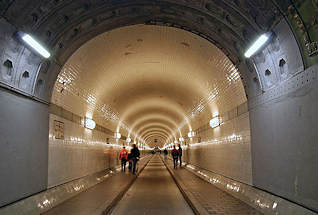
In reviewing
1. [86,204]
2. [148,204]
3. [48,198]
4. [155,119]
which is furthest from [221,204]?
[155,119]

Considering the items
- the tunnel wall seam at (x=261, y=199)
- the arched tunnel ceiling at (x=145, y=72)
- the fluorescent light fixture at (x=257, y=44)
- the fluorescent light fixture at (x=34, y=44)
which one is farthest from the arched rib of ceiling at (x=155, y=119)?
the fluorescent light fixture at (x=34, y=44)

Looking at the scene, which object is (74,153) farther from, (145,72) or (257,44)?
(257,44)

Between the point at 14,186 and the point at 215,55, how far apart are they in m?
7.02

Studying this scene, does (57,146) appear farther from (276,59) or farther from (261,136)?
(276,59)

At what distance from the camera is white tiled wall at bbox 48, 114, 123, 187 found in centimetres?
852

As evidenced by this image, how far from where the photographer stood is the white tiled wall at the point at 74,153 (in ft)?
28.0

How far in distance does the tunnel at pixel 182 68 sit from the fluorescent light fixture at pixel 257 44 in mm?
27

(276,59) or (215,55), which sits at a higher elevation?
(215,55)

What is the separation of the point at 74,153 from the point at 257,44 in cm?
725

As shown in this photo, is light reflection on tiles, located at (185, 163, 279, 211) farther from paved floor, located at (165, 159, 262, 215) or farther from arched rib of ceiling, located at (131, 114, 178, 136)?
arched rib of ceiling, located at (131, 114, 178, 136)

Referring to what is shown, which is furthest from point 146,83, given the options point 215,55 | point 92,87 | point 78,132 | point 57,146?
point 57,146

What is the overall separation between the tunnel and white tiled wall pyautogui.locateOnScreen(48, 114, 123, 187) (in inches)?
2.4

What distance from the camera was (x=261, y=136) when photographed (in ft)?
24.6

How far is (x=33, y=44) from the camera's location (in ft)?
21.2
